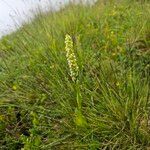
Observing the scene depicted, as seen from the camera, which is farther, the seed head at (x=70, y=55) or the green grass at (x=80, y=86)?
the green grass at (x=80, y=86)

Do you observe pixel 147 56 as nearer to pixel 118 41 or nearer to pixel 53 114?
pixel 118 41

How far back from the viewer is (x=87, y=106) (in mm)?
3377

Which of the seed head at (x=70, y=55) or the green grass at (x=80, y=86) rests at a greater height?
the seed head at (x=70, y=55)

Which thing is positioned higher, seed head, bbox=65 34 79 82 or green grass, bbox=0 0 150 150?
seed head, bbox=65 34 79 82

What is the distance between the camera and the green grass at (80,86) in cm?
311

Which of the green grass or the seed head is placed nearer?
the seed head

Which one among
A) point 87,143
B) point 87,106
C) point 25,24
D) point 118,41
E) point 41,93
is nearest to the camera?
point 87,143

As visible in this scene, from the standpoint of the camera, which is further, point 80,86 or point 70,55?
point 80,86

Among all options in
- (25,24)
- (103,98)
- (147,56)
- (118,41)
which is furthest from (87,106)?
(25,24)

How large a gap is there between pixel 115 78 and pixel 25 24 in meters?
2.62

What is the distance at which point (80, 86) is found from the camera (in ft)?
11.4

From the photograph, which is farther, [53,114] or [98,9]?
[98,9]

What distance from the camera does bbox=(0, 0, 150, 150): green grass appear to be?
123 inches

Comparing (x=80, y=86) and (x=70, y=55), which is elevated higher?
(x=70, y=55)
